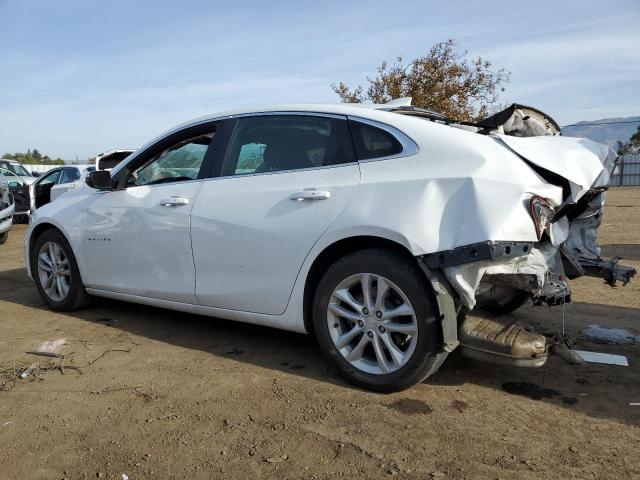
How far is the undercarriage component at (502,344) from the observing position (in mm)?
3117

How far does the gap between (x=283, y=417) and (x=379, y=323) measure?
78 cm

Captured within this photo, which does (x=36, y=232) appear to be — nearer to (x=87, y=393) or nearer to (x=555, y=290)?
(x=87, y=393)

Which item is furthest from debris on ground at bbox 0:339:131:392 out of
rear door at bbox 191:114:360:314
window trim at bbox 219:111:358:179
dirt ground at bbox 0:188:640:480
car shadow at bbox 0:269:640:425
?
window trim at bbox 219:111:358:179

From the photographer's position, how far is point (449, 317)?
10.2 feet

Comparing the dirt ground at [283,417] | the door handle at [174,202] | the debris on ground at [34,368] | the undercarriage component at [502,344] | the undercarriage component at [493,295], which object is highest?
the door handle at [174,202]

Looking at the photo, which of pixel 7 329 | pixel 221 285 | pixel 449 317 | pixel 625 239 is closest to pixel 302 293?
pixel 221 285

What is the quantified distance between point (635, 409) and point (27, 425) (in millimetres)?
3393

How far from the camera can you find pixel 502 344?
10.3 feet

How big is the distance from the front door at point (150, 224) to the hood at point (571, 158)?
2.29m

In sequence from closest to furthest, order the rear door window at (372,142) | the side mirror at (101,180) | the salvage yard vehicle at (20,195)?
1. the rear door window at (372,142)
2. the side mirror at (101,180)
3. the salvage yard vehicle at (20,195)

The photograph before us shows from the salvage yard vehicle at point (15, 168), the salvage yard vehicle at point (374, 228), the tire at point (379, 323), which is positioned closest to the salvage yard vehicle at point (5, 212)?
the salvage yard vehicle at point (15, 168)

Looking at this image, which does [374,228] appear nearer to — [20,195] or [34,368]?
[34,368]

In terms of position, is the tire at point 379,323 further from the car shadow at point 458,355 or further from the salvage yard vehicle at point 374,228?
the car shadow at point 458,355

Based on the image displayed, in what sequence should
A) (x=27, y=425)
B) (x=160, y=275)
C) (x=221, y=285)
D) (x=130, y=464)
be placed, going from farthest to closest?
(x=160, y=275)
(x=221, y=285)
(x=27, y=425)
(x=130, y=464)
